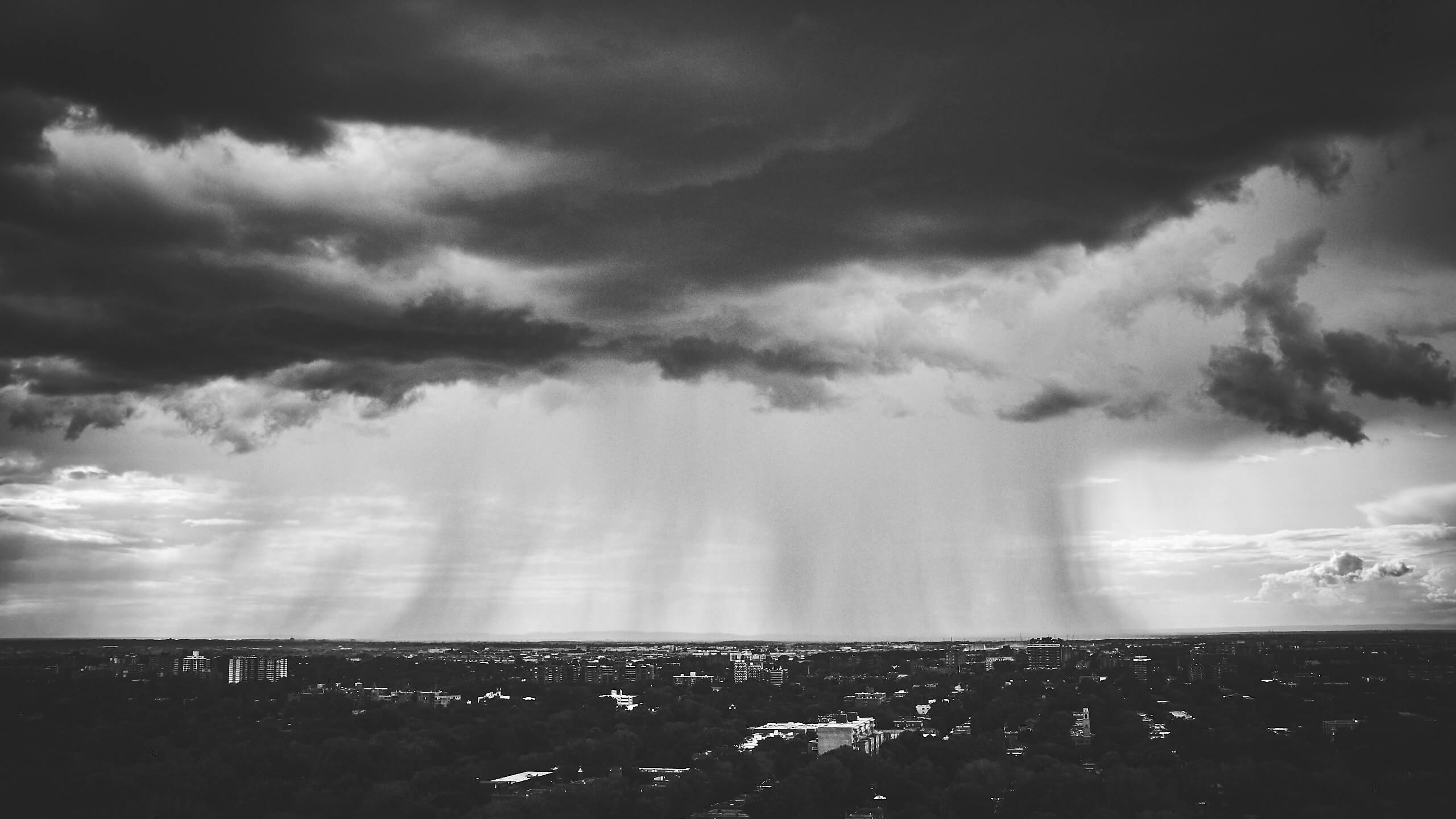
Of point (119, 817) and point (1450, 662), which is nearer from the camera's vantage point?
point (119, 817)

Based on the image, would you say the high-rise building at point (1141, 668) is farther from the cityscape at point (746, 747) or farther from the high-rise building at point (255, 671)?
the high-rise building at point (255, 671)

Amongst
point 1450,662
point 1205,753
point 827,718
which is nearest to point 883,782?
point 1205,753

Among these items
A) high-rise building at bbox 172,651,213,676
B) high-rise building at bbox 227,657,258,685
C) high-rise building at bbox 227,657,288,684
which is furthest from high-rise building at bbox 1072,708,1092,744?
high-rise building at bbox 172,651,213,676

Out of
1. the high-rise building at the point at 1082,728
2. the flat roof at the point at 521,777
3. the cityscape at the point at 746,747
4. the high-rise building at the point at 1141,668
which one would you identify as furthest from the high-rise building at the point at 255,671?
the high-rise building at the point at 1141,668

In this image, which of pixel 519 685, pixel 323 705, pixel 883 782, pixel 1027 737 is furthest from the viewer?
pixel 519 685

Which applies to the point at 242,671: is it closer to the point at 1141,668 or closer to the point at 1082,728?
the point at 1141,668

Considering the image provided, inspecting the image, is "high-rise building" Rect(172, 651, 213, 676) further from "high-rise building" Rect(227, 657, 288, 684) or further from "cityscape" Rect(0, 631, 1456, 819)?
"cityscape" Rect(0, 631, 1456, 819)

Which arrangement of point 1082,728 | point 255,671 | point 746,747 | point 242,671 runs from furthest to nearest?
point 255,671 < point 242,671 < point 1082,728 < point 746,747

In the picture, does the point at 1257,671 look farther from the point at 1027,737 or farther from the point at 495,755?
the point at 495,755

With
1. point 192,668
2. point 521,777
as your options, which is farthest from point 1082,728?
point 192,668
